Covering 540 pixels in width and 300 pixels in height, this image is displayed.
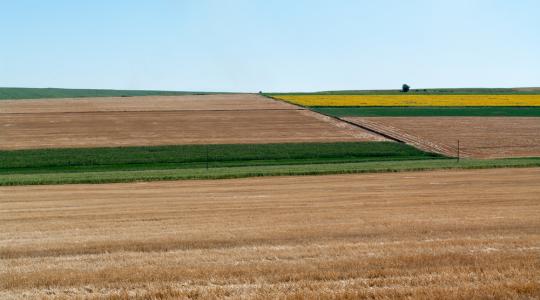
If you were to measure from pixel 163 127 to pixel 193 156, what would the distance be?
1906cm

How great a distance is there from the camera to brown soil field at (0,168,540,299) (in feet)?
33.9

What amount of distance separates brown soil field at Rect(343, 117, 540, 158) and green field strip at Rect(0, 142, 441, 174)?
13.5 ft

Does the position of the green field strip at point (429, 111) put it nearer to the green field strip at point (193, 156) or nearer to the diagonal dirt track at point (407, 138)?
the diagonal dirt track at point (407, 138)

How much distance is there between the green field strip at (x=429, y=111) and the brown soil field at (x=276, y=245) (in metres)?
51.9

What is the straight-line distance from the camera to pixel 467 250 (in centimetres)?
1335

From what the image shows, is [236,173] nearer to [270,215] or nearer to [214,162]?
[214,162]

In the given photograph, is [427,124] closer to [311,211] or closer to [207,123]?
[207,123]

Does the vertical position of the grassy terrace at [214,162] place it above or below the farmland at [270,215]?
below

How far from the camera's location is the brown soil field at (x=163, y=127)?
5906 centimetres

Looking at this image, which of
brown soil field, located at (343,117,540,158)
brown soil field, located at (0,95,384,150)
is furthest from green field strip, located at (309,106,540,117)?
brown soil field, located at (0,95,384,150)

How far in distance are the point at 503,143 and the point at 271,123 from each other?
24.2 metres

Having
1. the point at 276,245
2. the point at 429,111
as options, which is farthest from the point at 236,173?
the point at 429,111

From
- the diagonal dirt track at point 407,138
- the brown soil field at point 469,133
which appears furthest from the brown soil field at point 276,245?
the brown soil field at point 469,133

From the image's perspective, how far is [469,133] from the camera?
206ft
